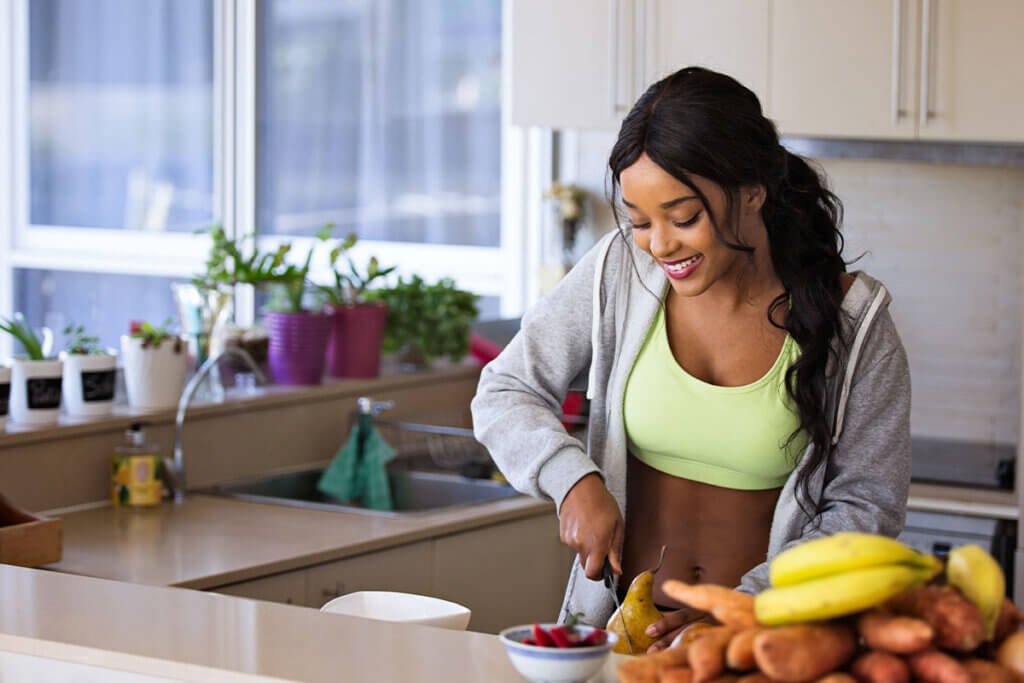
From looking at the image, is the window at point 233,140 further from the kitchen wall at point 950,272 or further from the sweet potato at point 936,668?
the sweet potato at point 936,668

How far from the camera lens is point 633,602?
64.5 inches

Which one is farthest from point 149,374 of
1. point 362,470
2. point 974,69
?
point 974,69

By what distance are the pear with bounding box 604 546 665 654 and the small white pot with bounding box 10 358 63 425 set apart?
168cm

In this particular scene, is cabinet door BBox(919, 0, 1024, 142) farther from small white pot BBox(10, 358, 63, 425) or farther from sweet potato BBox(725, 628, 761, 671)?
sweet potato BBox(725, 628, 761, 671)

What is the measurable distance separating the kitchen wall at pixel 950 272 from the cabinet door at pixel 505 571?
1206 mm

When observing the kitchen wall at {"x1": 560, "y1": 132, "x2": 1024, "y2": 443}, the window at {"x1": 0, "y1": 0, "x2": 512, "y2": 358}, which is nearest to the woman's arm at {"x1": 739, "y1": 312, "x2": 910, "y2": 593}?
the kitchen wall at {"x1": 560, "y1": 132, "x2": 1024, "y2": 443}

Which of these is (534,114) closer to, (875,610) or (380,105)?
(380,105)

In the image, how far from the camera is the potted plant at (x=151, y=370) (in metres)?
3.16

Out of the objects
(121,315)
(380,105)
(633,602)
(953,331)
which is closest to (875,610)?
(633,602)

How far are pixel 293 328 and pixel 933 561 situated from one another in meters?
2.51

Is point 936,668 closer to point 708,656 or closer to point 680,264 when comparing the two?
point 708,656

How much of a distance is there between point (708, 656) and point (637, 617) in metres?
0.50

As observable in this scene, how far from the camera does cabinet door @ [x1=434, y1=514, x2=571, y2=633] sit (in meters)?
2.99

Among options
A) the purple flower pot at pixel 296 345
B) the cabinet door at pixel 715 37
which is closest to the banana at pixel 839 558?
the purple flower pot at pixel 296 345
